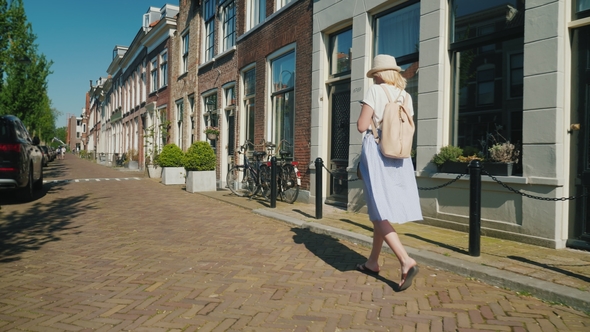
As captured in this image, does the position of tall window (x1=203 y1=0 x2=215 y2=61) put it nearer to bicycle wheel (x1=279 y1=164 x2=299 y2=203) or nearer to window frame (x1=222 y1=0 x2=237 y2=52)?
window frame (x1=222 y1=0 x2=237 y2=52)

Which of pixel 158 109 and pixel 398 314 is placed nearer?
pixel 398 314

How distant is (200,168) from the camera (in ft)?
38.7

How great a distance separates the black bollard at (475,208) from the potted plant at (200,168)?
8418 millimetres

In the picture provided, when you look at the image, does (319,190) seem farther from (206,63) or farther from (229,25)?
(206,63)

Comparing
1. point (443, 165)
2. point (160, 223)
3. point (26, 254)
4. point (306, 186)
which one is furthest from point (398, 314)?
point (306, 186)

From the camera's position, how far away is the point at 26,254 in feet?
16.3

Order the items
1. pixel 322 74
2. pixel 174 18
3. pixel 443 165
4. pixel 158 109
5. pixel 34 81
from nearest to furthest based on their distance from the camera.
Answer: pixel 443 165, pixel 322 74, pixel 174 18, pixel 158 109, pixel 34 81

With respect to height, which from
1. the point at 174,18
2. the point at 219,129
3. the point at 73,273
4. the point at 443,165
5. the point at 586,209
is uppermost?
the point at 174,18

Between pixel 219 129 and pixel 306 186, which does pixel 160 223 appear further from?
pixel 219 129

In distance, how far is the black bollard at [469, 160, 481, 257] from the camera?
14.4 ft

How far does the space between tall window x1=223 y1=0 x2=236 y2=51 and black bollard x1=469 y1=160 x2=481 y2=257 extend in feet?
33.7

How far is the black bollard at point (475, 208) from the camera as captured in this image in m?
4.38

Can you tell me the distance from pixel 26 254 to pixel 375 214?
3908 millimetres

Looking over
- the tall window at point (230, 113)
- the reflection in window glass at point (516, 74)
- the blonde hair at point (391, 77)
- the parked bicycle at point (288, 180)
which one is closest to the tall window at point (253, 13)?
the tall window at point (230, 113)
